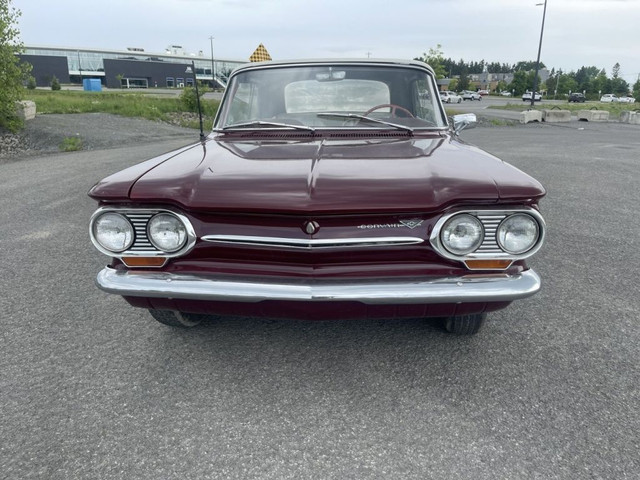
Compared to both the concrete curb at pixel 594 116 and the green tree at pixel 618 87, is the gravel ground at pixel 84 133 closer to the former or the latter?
the concrete curb at pixel 594 116

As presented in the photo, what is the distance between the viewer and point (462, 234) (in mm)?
2160

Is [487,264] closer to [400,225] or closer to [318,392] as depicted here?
[400,225]

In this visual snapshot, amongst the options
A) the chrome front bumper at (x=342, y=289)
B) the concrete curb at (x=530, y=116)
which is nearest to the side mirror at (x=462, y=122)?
the chrome front bumper at (x=342, y=289)

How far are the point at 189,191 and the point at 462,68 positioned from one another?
505 ft

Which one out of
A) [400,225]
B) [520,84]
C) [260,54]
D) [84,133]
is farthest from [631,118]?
[520,84]

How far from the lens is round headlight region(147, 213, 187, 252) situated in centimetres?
221

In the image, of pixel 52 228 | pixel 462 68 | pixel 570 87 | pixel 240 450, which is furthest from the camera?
pixel 462 68

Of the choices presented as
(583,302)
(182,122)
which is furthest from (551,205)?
(182,122)

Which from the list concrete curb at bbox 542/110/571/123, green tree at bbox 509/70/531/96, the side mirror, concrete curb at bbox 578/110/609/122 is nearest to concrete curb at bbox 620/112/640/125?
concrete curb at bbox 578/110/609/122

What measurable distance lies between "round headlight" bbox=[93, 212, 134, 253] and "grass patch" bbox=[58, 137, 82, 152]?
35.5ft

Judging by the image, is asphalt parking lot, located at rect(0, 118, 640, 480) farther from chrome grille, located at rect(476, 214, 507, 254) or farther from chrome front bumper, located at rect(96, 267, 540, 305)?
chrome grille, located at rect(476, 214, 507, 254)

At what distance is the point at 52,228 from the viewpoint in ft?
16.7

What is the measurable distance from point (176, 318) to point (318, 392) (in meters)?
0.97

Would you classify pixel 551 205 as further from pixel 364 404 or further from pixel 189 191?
pixel 189 191
